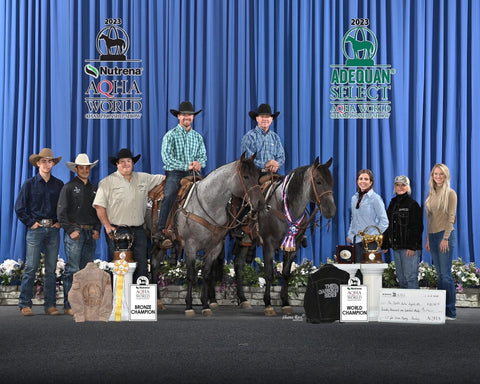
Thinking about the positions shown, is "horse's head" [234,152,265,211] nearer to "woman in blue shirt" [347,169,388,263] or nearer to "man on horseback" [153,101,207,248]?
"man on horseback" [153,101,207,248]

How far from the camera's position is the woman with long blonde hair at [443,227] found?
654 centimetres

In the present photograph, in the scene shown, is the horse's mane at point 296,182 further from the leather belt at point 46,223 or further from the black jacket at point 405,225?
the leather belt at point 46,223

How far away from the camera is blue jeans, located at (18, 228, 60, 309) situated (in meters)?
7.04

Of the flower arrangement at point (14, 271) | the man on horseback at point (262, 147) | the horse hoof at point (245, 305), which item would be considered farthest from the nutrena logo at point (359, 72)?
the flower arrangement at point (14, 271)

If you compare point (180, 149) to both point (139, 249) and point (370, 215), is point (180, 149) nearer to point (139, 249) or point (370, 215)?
point (139, 249)

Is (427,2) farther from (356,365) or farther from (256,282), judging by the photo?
(356,365)

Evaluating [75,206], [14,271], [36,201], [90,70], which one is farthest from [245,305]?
[90,70]

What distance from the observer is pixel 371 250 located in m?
6.59

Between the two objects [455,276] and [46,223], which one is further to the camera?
[455,276]

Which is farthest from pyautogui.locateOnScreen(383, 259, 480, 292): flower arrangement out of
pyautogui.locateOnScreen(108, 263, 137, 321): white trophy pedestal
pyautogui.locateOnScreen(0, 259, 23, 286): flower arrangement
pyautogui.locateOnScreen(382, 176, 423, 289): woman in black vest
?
pyautogui.locateOnScreen(0, 259, 23, 286): flower arrangement

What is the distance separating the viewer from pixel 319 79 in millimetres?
8766

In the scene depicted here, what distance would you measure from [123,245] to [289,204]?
1725mm

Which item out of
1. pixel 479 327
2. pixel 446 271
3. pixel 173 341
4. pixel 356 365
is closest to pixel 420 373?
pixel 356 365

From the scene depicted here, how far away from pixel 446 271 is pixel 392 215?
2.45 ft
